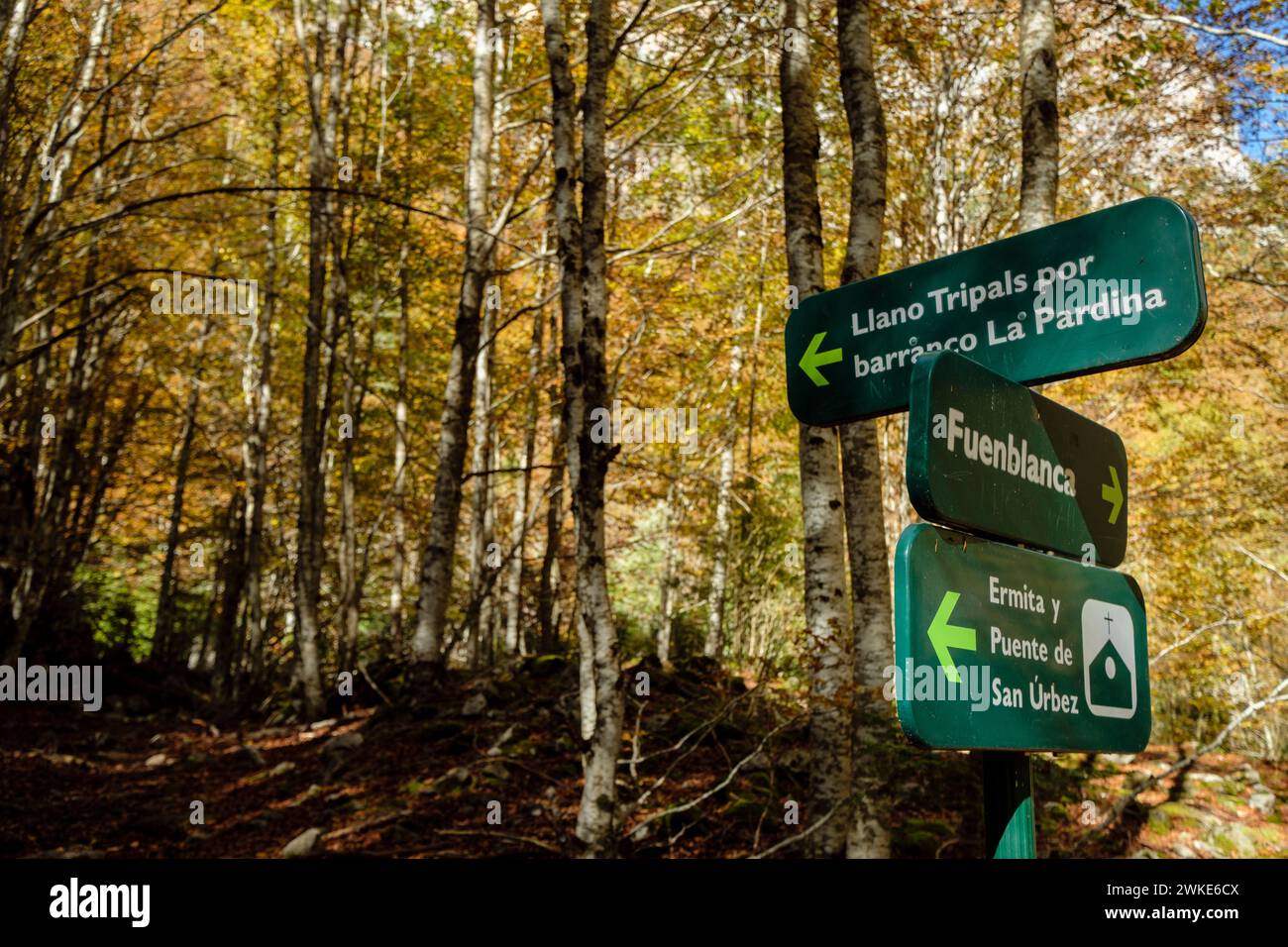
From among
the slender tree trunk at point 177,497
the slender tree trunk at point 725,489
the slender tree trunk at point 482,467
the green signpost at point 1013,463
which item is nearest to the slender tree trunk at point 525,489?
the slender tree trunk at point 482,467

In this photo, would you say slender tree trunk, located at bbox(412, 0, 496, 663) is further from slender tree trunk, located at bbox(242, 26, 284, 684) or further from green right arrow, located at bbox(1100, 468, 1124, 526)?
green right arrow, located at bbox(1100, 468, 1124, 526)

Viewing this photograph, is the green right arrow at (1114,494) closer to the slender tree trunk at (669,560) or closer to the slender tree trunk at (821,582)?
the slender tree trunk at (821,582)

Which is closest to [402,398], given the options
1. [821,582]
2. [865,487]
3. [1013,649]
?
[865,487]

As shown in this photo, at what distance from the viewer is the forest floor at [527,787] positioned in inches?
275

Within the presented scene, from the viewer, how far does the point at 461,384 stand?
37.1ft

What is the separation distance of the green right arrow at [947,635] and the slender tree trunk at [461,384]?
31.5 feet

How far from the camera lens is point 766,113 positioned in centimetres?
1027

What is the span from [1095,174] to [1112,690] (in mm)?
14077

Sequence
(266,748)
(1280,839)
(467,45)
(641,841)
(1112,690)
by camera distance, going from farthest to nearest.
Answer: (467,45), (266,748), (1280,839), (641,841), (1112,690)

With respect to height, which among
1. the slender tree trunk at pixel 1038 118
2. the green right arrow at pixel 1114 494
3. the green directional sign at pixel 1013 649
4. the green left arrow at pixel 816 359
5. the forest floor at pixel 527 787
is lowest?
the forest floor at pixel 527 787

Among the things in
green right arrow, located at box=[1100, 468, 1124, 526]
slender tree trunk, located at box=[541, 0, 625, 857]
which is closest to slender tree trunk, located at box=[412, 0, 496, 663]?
slender tree trunk, located at box=[541, 0, 625, 857]

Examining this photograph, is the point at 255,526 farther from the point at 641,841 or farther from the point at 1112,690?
the point at 1112,690

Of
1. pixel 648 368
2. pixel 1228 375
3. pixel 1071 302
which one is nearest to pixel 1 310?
pixel 1071 302

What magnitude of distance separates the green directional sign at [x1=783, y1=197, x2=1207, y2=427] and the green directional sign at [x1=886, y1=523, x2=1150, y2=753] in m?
0.51
